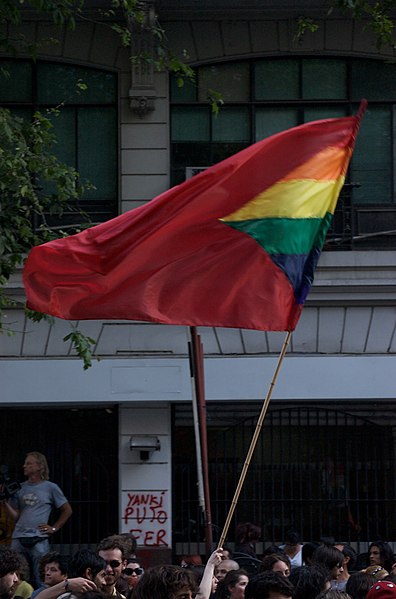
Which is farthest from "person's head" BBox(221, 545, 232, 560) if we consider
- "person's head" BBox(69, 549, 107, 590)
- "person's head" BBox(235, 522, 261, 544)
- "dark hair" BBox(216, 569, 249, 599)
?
"person's head" BBox(235, 522, 261, 544)

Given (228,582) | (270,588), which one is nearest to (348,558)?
(228,582)

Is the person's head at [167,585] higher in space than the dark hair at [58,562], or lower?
lower

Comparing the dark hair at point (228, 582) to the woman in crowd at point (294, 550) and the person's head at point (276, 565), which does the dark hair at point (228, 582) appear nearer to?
the person's head at point (276, 565)

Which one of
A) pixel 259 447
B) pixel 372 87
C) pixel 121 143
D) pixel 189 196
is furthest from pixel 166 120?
pixel 189 196

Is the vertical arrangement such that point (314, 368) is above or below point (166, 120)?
below

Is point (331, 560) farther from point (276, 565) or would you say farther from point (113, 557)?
point (113, 557)

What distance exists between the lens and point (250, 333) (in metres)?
17.6

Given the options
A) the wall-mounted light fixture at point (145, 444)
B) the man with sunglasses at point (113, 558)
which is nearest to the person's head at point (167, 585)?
the man with sunglasses at point (113, 558)

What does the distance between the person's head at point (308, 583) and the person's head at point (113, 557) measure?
1323 mm

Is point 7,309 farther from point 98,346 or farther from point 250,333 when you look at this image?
point 250,333

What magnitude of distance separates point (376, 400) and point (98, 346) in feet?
11.9

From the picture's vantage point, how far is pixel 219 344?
57.6 ft

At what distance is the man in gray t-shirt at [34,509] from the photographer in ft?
48.2

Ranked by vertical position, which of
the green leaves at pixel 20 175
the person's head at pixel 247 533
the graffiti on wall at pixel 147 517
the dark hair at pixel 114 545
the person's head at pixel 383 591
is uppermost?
the green leaves at pixel 20 175
